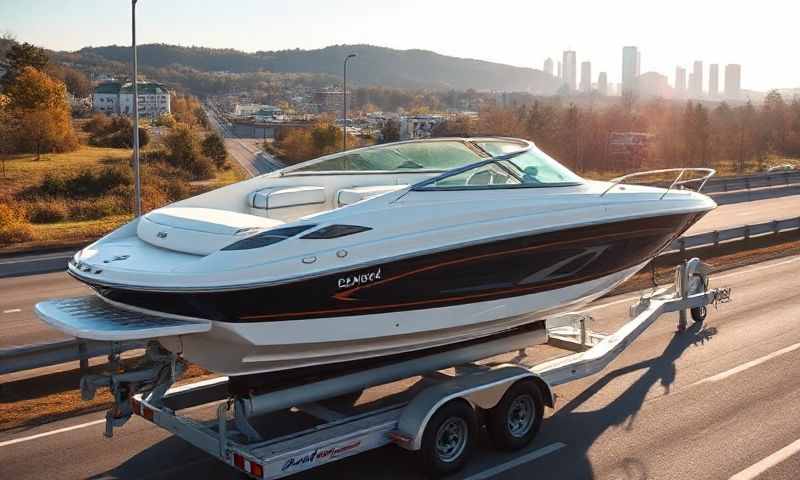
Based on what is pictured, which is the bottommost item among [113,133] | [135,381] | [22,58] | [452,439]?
[452,439]

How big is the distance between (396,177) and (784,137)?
239 ft

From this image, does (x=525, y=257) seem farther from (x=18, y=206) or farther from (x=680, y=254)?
(x=18, y=206)

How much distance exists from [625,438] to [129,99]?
11445cm

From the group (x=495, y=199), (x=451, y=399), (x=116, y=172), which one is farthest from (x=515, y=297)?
(x=116, y=172)

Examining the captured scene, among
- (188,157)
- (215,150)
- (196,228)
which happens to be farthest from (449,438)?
(215,150)

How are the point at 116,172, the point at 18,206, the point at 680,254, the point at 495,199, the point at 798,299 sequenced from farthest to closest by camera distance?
1. the point at 116,172
2. the point at 18,206
3. the point at 680,254
4. the point at 798,299
5. the point at 495,199

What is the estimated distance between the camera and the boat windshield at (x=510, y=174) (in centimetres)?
749

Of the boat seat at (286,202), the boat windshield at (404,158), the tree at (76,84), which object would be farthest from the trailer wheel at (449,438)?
the tree at (76,84)

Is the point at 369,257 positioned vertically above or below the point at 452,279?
above

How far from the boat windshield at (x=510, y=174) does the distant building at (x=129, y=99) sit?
10378 cm

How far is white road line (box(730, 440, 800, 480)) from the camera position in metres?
6.70

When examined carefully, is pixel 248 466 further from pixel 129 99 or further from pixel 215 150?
pixel 129 99

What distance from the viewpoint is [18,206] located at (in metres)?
31.1

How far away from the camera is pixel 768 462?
22.8 ft
